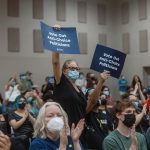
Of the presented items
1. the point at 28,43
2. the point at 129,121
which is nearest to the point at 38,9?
the point at 28,43

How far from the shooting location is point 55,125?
2.89m

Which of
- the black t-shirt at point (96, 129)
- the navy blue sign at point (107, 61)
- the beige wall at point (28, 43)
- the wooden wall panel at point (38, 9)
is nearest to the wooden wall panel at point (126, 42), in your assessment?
the beige wall at point (28, 43)

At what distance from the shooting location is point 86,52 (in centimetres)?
1509

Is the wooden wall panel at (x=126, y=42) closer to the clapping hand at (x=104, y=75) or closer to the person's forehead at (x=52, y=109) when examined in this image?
the clapping hand at (x=104, y=75)

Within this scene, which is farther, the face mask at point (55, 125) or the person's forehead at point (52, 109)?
the person's forehead at point (52, 109)

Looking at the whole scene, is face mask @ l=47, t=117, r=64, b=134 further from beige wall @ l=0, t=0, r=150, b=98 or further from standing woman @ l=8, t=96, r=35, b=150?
beige wall @ l=0, t=0, r=150, b=98

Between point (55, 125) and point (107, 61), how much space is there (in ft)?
6.46

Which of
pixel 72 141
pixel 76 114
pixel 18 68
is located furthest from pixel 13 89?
pixel 72 141

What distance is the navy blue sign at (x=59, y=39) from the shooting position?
421 cm

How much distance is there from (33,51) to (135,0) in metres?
4.52

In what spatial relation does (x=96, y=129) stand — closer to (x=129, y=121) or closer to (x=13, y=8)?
(x=129, y=121)

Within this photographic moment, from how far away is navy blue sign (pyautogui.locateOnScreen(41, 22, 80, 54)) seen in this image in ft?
13.8

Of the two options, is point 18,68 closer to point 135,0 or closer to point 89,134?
point 135,0

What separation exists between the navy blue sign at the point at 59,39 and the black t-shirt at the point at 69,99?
437 mm
